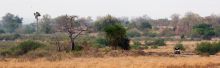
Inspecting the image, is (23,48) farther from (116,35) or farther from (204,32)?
(204,32)

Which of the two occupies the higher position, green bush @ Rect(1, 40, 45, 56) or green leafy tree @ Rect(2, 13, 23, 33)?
green leafy tree @ Rect(2, 13, 23, 33)

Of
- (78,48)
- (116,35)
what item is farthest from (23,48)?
(116,35)

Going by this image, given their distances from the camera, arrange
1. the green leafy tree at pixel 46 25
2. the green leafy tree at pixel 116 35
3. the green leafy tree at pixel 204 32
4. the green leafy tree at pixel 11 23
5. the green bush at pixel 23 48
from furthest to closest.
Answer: the green leafy tree at pixel 11 23 < the green leafy tree at pixel 46 25 < the green leafy tree at pixel 204 32 < the green leafy tree at pixel 116 35 < the green bush at pixel 23 48

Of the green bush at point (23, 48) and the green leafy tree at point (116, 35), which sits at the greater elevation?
the green leafy tree at point (116, 35)

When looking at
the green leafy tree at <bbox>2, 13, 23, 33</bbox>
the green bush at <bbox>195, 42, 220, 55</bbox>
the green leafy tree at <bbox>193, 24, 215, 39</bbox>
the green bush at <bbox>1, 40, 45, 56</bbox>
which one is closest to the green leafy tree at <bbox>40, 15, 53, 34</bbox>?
the green leafy tree at <bbox>2, 13, 23, 33</bbox>

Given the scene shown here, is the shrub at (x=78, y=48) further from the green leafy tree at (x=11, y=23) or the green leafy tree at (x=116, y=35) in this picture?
the green leafy tree at (x=11, y=23)

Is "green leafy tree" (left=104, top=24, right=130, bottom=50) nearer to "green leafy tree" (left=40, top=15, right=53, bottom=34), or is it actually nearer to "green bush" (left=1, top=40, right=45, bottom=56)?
"green bush" (left=1, top=40, right=45, bottom=56)

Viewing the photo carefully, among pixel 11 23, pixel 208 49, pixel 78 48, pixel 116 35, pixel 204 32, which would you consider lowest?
pixel 208 49

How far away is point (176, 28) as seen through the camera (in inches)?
4749

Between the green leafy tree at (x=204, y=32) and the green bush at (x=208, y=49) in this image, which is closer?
the green bush at (x=208, y=49)

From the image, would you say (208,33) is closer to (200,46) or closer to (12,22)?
(200,46)

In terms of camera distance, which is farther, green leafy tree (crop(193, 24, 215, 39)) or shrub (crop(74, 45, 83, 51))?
green leafy tree (crop(193, 24, 215, 39))

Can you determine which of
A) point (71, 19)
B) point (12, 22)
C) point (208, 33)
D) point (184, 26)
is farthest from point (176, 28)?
point (71, 19)

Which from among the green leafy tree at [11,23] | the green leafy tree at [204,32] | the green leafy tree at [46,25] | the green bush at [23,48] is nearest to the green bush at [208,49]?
the green bush at [23,48]
